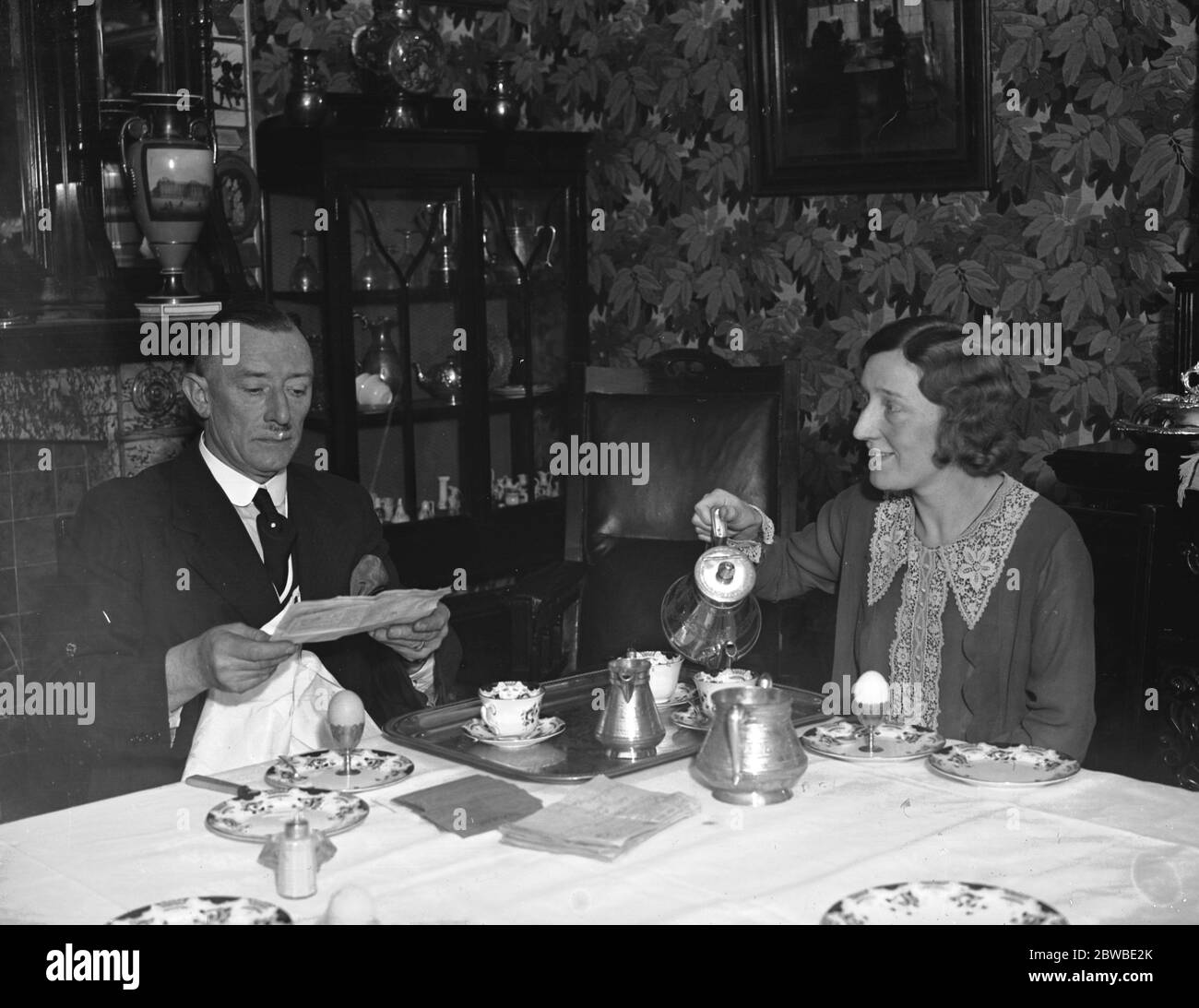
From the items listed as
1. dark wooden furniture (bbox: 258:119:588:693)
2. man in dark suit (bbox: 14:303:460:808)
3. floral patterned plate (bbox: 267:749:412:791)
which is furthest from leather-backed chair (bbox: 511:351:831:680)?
floral patterned plate (bbox: 267:749:412:791)

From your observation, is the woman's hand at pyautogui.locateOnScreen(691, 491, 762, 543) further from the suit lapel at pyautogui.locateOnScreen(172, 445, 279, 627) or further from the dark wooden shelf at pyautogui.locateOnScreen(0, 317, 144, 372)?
the dark wooden shelf at pyautogui.locateOnScreen(0, 317, 144, 372)

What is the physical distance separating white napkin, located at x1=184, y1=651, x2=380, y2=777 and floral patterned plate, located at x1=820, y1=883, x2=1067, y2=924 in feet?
3.85

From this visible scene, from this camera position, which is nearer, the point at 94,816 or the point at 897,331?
the point at 94,816

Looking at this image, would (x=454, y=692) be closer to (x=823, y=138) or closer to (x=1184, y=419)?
(x=1184, y=419)

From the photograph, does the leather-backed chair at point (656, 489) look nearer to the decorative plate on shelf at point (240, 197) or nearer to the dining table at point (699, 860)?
the decorative plate on shelf at point (240, 197)

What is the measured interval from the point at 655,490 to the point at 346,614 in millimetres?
1524

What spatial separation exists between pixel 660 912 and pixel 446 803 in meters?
0.41

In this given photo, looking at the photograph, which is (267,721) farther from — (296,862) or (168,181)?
(168,181)

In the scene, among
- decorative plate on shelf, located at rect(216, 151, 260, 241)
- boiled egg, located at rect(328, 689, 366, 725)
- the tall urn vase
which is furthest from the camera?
decorative plate on shelf, located at rect(216, 151, 260, 241)

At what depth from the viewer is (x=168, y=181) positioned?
3.77m

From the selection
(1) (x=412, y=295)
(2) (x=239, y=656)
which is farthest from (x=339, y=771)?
(1) (x=412, y=295)

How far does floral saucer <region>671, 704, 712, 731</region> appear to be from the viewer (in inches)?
92.4

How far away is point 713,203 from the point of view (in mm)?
4762
